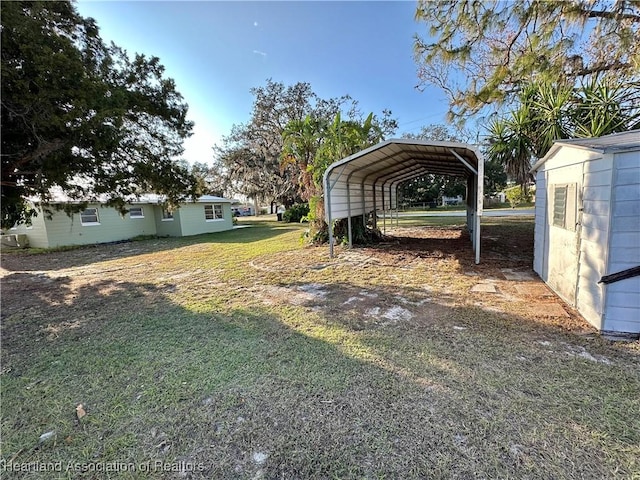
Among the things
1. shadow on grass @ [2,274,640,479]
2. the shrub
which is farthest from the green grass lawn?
the shrub

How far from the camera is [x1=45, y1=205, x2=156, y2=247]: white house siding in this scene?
13531 mm

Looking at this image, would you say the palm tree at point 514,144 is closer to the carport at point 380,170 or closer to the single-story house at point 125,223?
the carport at point 380,170

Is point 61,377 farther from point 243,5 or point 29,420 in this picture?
point 243,5

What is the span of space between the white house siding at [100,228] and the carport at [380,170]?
418 inches

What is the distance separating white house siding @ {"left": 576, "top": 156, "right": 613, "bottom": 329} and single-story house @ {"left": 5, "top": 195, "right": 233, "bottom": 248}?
1295 centimetres

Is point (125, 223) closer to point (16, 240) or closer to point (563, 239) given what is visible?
point (16, 240)

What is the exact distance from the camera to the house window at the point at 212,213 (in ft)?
60.6

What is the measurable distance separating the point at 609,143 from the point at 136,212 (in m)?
19.0

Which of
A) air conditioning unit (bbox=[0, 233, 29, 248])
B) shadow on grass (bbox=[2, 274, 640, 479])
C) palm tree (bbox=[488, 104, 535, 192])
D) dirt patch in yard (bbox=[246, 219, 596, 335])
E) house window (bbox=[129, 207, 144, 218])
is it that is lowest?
shadow on grass (bbox=[2, 274, 640, 479])

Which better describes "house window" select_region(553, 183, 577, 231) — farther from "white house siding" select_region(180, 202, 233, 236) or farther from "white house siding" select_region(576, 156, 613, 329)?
"white house siding" select_region(180, 202, 233, 236)

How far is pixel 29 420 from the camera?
7.44ft

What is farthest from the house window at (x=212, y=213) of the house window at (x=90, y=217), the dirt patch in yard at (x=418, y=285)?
the dirt patch in yard at (x=418, y=285)

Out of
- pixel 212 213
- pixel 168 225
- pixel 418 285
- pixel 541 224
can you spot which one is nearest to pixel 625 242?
pixel 541 224

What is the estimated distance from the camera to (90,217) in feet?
48.1
